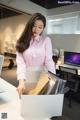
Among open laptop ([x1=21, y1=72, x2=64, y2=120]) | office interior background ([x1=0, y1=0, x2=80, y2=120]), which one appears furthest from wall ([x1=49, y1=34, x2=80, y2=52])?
open laptop ([x1=21, y1=72, x2=64, y2=120])

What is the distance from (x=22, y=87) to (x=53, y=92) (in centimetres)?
31

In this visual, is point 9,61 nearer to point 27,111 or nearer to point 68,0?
point 68,0

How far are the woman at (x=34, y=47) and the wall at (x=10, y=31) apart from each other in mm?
6312

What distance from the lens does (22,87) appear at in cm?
109

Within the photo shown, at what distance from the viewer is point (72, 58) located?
14.7 ft

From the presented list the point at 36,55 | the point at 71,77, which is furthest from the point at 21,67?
the point at 71,77

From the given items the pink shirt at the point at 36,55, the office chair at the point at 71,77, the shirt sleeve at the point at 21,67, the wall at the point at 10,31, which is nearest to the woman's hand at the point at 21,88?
the shirt sleeve at the point at 21,67

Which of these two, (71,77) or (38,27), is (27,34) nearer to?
(38,27)

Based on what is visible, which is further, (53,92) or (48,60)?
(48,60)

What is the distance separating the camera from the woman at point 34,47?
1.34 meters

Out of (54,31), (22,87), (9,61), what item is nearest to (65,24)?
(54,31)

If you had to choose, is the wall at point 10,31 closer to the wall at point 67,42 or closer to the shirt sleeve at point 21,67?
Answer: the wall at point 67,42

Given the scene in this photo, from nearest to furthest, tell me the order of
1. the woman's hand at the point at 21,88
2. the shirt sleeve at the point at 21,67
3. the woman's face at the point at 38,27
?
the woman's hand at the point at 21,88, the shirt sleeve at the point at 21,67, the woman's face at the point at 38,27

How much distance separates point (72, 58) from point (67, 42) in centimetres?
107
